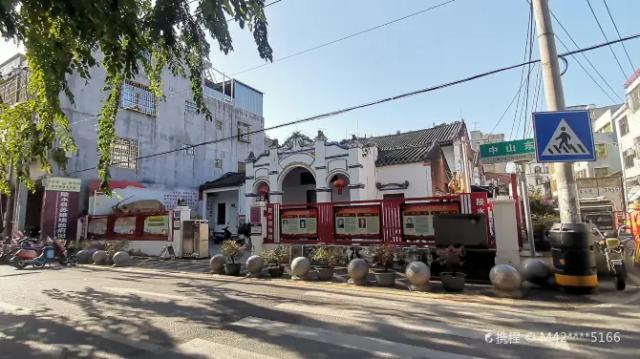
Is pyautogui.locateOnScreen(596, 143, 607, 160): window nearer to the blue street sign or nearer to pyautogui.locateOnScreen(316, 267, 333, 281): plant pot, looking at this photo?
the blue street sign

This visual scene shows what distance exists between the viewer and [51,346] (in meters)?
4.81

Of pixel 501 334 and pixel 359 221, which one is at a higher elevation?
pixel 359 221

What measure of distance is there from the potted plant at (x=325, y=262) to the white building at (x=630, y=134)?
20.8 m

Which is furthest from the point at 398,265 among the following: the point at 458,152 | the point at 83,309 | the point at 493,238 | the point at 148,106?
the point at 148,106

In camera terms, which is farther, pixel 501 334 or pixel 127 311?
pixel 127 311

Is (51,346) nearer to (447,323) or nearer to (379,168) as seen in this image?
(447,323)

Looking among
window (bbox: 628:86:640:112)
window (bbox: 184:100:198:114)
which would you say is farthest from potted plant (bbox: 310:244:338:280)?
window (bbox: 628:86:640:112)

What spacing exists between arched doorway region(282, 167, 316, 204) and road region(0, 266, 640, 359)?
15.2 m

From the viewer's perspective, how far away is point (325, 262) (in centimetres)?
1041

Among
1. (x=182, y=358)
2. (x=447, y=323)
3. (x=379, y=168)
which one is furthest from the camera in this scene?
(x=379, y=168)

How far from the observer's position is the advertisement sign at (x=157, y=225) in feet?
57.4

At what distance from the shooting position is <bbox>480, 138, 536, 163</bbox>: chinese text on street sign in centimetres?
961

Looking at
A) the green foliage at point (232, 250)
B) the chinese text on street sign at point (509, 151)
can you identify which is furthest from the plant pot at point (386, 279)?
the green foliage at point (232, 250)

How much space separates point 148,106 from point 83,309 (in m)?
21.7
